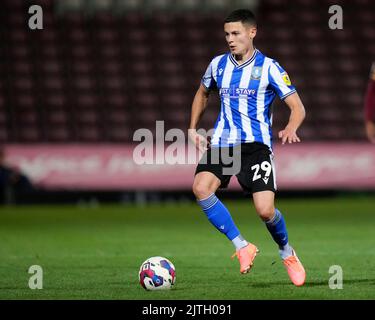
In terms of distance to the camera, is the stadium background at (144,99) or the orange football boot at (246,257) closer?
the orange football boot at (246,257)

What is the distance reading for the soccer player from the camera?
6992 mm

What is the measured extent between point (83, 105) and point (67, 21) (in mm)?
2247

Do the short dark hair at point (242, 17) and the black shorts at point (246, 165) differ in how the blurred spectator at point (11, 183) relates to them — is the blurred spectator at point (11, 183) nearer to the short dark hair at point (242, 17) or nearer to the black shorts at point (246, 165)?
the black shorts at point (246, 165)

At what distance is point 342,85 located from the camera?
71.5 ft

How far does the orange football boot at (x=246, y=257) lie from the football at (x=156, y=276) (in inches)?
20.3

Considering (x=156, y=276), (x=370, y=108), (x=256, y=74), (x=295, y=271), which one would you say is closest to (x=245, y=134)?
(x=256, y=74)

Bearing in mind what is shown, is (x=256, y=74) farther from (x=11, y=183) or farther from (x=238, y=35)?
(x=11, y=183)

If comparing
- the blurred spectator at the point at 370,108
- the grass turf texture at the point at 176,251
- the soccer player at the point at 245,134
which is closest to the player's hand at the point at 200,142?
the soccer player at the point at 245,134

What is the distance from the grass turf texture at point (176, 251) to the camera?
6.62m

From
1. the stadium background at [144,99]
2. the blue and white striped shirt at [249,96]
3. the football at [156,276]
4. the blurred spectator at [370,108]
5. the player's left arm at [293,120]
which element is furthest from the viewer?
the stadium background at [144,99]

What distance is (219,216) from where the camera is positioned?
708 centimetres

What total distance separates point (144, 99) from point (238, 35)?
13.7m

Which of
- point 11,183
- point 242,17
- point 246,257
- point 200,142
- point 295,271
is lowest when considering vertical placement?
point 11,183

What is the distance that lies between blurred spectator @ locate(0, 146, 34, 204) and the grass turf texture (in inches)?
20.6
